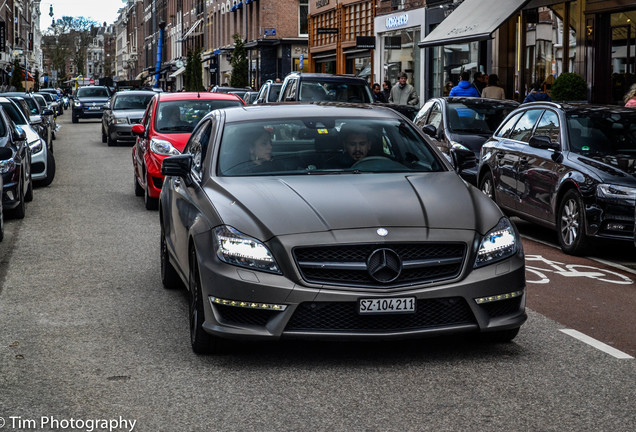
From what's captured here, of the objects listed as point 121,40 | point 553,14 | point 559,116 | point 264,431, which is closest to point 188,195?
point 264,431

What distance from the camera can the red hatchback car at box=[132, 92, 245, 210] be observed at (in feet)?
48.5

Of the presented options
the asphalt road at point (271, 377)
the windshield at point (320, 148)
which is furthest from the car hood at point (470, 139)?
the windshield at point (320, 148)

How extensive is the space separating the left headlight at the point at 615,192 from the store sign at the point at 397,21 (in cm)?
3089

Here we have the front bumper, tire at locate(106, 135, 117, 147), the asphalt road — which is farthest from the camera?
tire at locate(106, 135, 117, 147)

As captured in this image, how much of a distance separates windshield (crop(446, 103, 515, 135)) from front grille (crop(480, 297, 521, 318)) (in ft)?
36.4

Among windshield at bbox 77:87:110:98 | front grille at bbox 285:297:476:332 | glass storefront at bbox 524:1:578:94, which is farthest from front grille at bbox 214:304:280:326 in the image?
windshield at bbox 77:87:110:98

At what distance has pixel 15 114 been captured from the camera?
67.9 ft

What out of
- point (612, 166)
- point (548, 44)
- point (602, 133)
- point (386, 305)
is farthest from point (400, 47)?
point (386, 305)

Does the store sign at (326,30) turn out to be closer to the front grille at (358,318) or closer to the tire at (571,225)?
the tire at (571,225)

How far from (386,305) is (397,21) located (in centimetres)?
3705

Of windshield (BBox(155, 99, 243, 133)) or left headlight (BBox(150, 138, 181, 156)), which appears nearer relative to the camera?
left headlight (BBox(150, 138, 181, 156))

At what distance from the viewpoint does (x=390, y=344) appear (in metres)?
6.69

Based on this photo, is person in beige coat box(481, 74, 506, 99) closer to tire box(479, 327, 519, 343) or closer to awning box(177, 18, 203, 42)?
tire box(479, 327, 519, 343)

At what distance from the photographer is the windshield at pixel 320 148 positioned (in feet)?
23.7
